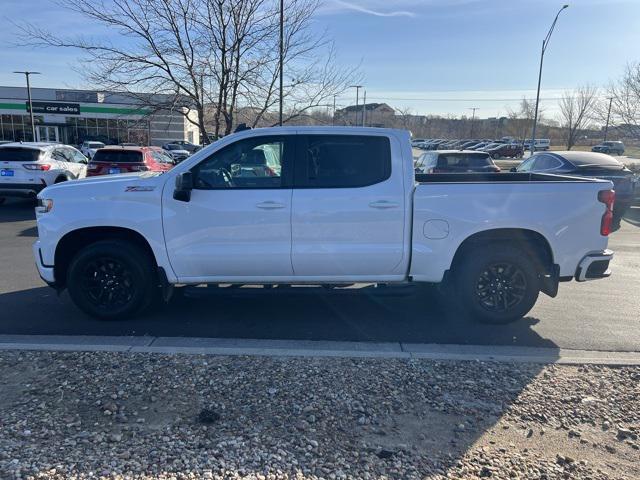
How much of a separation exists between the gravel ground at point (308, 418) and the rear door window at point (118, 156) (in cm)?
1033

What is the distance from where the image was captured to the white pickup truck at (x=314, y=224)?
15.8 ft

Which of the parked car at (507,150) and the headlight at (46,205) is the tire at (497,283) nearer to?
the headlight at (46,205)

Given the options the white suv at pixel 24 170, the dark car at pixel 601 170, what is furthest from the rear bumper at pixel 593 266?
the white suv at pixel 24 170

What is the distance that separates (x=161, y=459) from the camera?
2781mm

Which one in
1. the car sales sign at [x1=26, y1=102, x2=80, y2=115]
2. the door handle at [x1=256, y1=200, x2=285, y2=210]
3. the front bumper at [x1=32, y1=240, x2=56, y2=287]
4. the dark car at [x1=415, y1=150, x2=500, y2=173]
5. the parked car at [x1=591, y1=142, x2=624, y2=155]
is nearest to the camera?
the door handle at [x1=256, y1=200, x2=285, y2=210]

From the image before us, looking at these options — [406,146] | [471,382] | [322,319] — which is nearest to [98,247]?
[322,319]

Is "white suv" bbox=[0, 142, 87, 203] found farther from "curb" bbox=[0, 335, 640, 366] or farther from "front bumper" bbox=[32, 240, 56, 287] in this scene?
"curb" bbox=[0, 335, 640, 366]

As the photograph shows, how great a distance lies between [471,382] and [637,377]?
1387 millimetres

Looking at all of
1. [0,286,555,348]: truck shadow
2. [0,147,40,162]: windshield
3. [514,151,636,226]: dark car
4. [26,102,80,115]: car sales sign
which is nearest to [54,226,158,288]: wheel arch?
[0,286,555,348]: truck shadow

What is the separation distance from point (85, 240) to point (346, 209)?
2740mm

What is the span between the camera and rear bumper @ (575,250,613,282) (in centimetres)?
498

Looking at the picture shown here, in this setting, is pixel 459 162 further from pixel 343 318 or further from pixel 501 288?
pixel 343 318

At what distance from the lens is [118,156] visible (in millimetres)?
13609

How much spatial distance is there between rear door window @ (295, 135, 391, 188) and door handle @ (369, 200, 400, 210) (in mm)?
216
